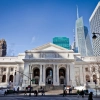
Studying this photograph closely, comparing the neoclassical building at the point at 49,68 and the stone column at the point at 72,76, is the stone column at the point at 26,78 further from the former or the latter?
the stone column at the point at 72,76

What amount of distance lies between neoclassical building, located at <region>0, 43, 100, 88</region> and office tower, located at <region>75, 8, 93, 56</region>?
115 metres

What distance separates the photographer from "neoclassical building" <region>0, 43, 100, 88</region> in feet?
182

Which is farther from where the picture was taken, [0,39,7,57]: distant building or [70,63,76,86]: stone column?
[0,39,7,57]: distant building

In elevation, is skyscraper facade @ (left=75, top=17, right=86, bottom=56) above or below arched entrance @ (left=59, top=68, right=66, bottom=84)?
above

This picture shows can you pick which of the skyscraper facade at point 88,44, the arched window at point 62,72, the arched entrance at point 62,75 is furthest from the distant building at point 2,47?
the skyscraper facade at point 88,44

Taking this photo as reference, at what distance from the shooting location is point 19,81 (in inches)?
2370

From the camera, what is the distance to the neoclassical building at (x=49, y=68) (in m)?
55.4

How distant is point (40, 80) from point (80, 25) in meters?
154

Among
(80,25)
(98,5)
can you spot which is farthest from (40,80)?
(80,25)

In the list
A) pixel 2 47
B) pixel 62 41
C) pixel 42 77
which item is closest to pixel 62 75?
pixel 42 77

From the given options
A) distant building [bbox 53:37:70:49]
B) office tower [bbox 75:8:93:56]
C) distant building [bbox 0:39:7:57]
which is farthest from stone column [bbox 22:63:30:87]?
office tower [bbox 75:8:93:56]

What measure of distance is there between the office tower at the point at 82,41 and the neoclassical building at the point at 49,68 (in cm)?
11462

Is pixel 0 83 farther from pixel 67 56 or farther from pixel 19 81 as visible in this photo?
pixel 67 56

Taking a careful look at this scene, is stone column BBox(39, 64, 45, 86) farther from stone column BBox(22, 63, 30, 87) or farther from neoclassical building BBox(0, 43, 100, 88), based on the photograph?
stone column BBox(22, 63, 30, 87)
